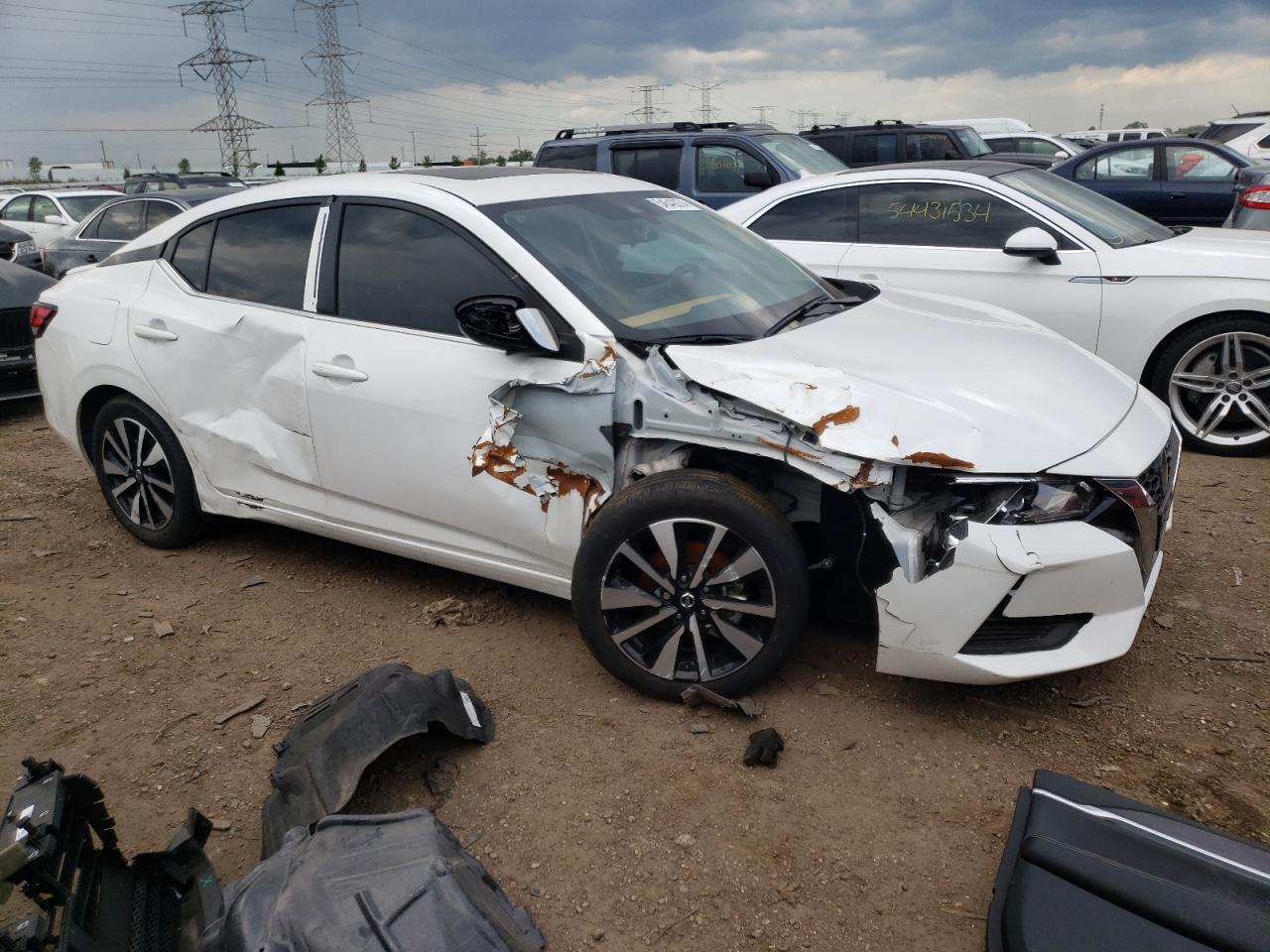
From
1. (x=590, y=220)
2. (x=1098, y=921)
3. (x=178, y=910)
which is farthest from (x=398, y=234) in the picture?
(x=1098, y=921)

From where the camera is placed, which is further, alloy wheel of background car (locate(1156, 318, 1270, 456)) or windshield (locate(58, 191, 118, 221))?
windshield (locate(58, 191, 118, 221))

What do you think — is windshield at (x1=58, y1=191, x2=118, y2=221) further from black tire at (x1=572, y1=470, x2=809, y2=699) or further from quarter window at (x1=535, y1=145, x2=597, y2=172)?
black tire at (x1=572, y1=470, x2=809, y2=699)

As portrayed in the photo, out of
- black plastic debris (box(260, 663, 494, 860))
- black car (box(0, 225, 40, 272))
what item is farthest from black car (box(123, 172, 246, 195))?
black plastic debris (box(260, 663, 494, 860))

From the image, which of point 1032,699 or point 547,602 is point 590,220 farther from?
point 1032,699

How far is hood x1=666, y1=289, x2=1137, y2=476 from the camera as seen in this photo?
2.82 m

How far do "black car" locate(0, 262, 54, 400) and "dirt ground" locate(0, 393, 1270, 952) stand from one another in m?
4.30

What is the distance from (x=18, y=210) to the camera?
16.7m

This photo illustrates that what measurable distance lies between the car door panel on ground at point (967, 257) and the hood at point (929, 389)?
234 centimetres

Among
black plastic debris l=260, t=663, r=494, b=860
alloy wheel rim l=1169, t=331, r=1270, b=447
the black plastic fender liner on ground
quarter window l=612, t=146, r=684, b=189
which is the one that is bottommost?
black plastic debris l=260, t=663, r=494, b=860

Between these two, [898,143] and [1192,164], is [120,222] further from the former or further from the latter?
[1192,164]

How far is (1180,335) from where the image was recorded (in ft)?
18.5

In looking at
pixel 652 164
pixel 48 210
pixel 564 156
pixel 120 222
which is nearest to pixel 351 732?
pixel 652 164

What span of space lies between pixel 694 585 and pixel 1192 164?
11.0m

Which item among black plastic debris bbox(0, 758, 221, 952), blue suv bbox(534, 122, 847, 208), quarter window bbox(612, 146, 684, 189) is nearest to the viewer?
black plastic debris bbox(0, 758, 221, 952)
